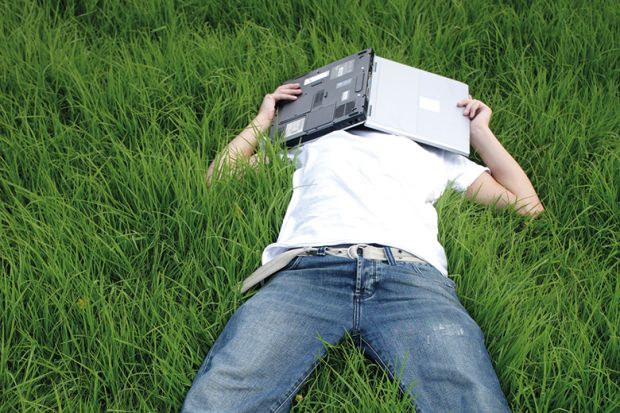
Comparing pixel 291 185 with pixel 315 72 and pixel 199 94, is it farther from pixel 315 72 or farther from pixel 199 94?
pixel 199 94

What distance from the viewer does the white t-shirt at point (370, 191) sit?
1743mm

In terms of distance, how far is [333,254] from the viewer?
1709 mm

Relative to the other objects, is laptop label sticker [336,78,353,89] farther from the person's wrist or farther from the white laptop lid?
the person's wrist

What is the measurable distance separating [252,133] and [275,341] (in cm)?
87

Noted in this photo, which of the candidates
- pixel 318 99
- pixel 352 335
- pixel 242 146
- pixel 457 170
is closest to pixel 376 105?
pixel 318 99

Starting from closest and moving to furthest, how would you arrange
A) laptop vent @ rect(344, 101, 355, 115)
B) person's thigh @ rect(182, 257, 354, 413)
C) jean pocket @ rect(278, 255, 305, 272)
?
person's thigh @ rect(182, 257, 354, 413) < jean pocket @ rect(278, 255, 305, 272) < laptop vent @ rect(344, 101, 355, 115)

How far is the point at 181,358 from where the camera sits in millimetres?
1624

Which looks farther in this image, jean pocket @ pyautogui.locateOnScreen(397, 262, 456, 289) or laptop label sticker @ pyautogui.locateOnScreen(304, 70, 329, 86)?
laptop label sticker @ pyautogui.locateOnScreen(304, 70, 329, 86)

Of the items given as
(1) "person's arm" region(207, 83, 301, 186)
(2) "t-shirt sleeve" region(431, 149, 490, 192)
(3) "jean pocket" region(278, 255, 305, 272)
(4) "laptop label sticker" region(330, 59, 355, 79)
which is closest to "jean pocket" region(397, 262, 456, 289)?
(3) "jean pocket" region(278, 255, 305, 272)

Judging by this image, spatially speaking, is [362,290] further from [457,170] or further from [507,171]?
[507,171]

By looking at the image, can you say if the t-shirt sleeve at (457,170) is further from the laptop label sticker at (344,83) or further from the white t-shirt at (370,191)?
the laptop label sticker at (344,83)

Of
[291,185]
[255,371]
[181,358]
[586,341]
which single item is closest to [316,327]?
[255,371]

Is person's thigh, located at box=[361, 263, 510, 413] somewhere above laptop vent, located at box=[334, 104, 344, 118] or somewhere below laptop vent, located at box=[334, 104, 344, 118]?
below

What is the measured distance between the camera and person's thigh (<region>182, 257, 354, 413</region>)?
4.76 feet
